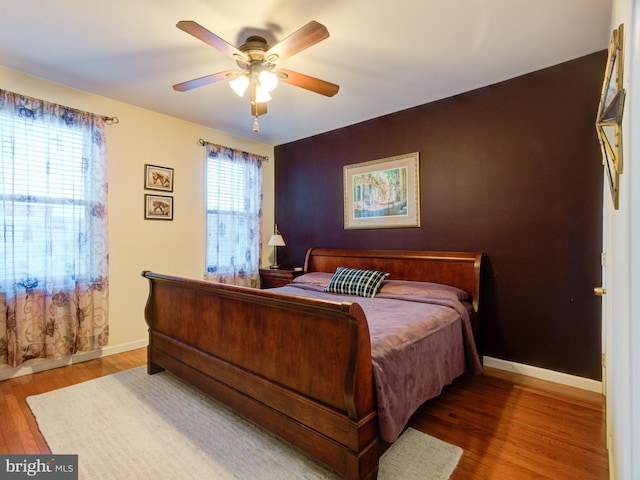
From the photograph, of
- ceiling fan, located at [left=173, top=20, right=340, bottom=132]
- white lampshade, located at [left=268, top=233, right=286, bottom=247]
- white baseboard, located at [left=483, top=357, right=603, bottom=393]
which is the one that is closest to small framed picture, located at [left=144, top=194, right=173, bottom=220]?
white lampshade, located at [left=268, top=233, right=286, bottom=247]

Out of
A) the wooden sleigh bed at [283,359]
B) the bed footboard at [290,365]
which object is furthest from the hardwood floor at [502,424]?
the bed footboard at [290,365]

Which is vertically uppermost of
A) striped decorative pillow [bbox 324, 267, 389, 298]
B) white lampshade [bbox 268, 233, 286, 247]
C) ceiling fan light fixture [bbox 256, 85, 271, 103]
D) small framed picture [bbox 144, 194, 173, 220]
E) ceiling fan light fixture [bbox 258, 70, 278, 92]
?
ceiling fan light fixture [bbox 258, 70, 278, 92]

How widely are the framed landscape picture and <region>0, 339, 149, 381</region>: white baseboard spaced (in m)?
2.94

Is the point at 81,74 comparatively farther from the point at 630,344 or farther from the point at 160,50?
the point at 630,344

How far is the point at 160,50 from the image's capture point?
2492 millimetres

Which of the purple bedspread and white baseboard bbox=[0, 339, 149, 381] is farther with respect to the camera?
white baseboard bbox=[0, 339, 149, 381]

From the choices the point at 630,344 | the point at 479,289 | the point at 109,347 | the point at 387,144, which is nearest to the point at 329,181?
the point at 387,144

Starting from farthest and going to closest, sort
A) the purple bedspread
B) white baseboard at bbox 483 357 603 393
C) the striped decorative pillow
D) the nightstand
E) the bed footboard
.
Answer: the nightstand, the striped decorative pillow, white baseboard at bbox 483 357 603 393, the purple bedspread, the bed footboard

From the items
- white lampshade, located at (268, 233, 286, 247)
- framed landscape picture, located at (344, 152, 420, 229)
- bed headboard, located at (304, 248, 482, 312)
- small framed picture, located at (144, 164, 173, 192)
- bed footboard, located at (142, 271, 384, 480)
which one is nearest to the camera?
bed footboard, located at (142, 271, 384, 480)

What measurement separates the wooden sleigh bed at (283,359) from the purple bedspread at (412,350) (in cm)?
7

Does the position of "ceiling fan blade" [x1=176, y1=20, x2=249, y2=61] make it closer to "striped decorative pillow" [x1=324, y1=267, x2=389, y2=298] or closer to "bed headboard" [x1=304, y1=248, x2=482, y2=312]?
"striped decorative pillow" [x1=324, y1=267, x2=389, y2=298]

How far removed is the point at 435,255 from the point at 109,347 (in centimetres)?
360

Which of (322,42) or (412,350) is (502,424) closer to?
(412,350)

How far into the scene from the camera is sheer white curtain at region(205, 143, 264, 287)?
4.25 metres
